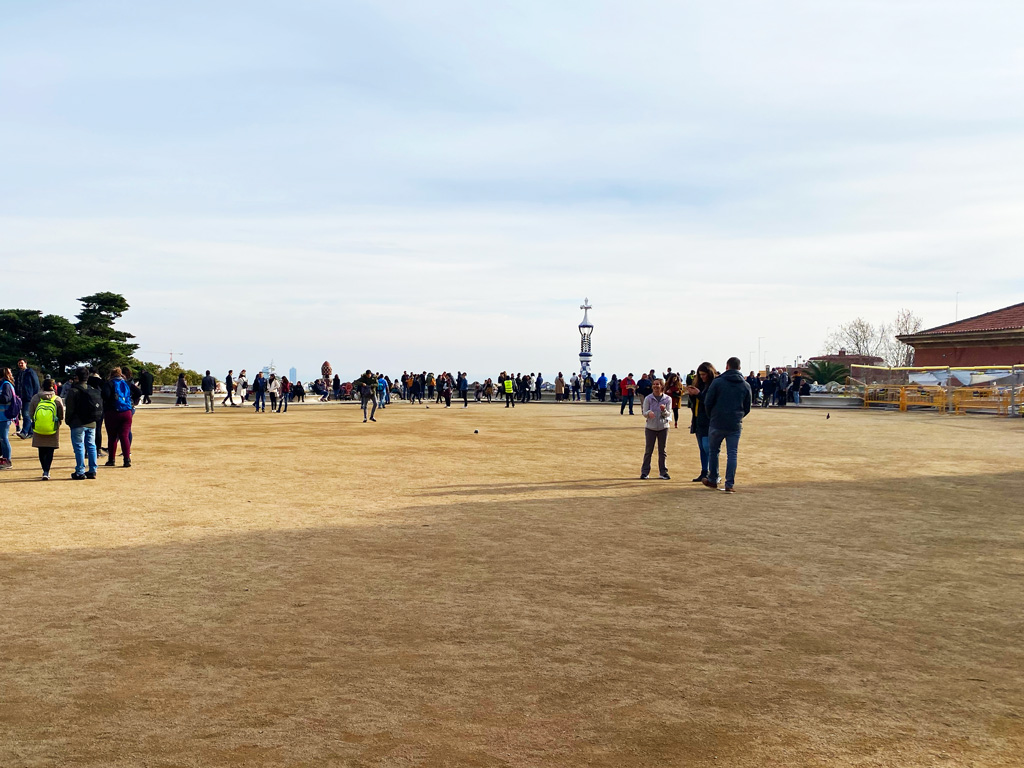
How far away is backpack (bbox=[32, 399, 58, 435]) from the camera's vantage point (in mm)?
12828

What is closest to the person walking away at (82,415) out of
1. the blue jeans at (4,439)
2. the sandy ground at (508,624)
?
the sandy ground at (508,624)

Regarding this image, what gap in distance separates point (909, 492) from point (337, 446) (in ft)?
38.6

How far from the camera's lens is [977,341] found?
4456 cm

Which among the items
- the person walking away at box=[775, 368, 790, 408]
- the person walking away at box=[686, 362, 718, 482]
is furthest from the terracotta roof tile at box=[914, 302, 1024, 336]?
the person walking away at box=[686, 362, 718, 482]

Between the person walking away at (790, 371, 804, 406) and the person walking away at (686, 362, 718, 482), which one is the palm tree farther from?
the person walking away at (686, 362, 718, 482)

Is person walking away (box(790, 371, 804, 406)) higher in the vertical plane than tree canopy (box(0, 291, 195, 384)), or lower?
lower

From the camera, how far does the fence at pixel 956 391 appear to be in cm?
3256

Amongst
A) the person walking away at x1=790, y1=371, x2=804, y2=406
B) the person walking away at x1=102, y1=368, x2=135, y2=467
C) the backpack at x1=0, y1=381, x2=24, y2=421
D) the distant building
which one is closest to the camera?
the backpack at x1=0, y1=381, x2=24, y2=421

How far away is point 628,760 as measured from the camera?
3926 mm

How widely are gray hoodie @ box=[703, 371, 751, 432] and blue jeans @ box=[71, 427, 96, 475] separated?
30.0 feet

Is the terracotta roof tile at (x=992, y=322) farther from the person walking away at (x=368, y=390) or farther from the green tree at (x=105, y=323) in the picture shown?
the green tree at (x=105, y=323)

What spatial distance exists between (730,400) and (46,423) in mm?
9797

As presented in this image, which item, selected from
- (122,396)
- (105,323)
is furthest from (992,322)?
(105,323)

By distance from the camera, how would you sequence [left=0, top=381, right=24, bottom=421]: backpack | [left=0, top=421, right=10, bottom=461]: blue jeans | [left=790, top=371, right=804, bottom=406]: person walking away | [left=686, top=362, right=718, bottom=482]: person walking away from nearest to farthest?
[left=686, top=362, right=718, bottom=482]: person walking away → [left=0, top=381, right=24, bottom=421]: backpack → [left=0, top=421, right=10, bottom=461]: blue jeans → [left=790, top=371, right=804, bottom=406]: person walking away
